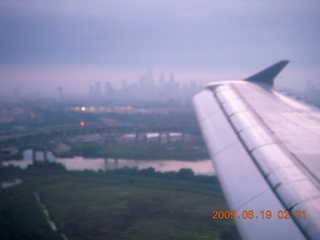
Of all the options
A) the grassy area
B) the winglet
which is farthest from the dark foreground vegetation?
the grassy area

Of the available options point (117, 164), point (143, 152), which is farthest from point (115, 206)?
point (143, 152)

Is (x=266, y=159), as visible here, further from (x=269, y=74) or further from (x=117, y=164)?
(x=117, y=164)

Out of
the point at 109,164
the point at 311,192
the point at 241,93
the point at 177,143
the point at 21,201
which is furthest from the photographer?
the point at 177,143

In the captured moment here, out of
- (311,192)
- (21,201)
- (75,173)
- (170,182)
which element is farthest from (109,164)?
(311,192)

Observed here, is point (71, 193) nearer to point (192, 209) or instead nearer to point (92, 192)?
point (92, 192)

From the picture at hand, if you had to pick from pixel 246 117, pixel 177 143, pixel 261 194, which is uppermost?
pixel 246 117

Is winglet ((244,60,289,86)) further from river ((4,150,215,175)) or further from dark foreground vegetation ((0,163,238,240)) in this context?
river ((4,150,215,175))
